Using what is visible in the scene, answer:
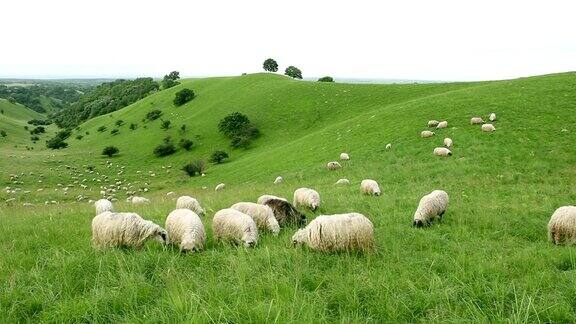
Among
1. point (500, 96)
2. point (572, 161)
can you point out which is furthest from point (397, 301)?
point (500, 96)

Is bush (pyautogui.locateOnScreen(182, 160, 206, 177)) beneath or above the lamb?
beneath

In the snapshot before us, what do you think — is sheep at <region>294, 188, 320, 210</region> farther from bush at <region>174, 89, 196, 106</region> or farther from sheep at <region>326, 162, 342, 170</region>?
bush at <region>174, 89, 196, 106</region>

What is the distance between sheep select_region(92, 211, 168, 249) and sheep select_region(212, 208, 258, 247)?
3.92 ft

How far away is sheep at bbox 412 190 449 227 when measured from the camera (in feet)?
35.6

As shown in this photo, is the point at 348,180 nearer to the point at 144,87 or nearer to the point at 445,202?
the point at 445,202

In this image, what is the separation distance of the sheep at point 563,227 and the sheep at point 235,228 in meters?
6.87

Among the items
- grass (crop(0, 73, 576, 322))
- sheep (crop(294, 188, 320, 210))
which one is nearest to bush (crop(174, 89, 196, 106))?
grass (crop(0, 73, 576, 322))

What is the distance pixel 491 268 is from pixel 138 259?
594cm

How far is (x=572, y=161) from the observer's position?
21609 millimetres

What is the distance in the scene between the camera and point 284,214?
10.5m

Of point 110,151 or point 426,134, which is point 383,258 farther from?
point 110,151

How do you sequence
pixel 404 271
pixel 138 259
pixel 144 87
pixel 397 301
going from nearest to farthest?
1. pixel 397 301
2. pixel 404 271
3. pixel 138 259
4. pixel 144 87

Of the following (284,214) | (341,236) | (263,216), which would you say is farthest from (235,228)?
(341,236)

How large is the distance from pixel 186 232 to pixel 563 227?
329 inches
